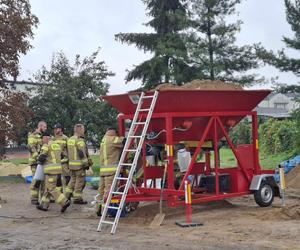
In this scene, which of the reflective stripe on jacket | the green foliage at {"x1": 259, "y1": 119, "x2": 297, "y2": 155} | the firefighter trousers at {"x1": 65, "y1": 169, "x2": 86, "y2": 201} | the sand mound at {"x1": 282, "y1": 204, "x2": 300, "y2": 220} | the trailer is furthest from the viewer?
the green foliage at {"x1": 259, "y1": 119, "x2": 297, "y2": 155}

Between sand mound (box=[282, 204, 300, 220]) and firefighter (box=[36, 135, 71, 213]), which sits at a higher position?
firefighter (box=[36, 135, 71, 213])

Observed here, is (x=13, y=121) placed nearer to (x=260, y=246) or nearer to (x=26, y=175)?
(x=26, y=175)

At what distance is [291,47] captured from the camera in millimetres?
19656

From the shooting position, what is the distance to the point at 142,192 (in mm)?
10320

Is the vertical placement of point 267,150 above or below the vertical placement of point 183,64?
below

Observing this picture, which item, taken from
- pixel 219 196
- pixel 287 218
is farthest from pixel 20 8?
pixel 287 218

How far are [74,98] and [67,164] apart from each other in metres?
8.30

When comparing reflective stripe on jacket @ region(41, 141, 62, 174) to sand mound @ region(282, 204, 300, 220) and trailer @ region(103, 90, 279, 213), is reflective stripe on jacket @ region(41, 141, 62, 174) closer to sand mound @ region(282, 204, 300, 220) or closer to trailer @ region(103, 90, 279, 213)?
trailer @ region(103, 90, 279, 213)

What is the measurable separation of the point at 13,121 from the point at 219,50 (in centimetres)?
1022

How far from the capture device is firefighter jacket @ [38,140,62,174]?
11.0 m

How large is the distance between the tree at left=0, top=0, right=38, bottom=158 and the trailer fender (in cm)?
→ 696

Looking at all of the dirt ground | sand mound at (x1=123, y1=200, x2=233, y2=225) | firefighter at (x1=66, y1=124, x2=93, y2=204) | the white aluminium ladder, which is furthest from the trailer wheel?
firefighter at (x1=66, y1=124, x2=93, y2=204)

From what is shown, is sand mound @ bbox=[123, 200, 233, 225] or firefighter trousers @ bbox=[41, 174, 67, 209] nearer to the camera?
sand mound @ bbox=[123, 200, 233, 225]

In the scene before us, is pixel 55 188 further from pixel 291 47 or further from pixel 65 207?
pixel 291 47
